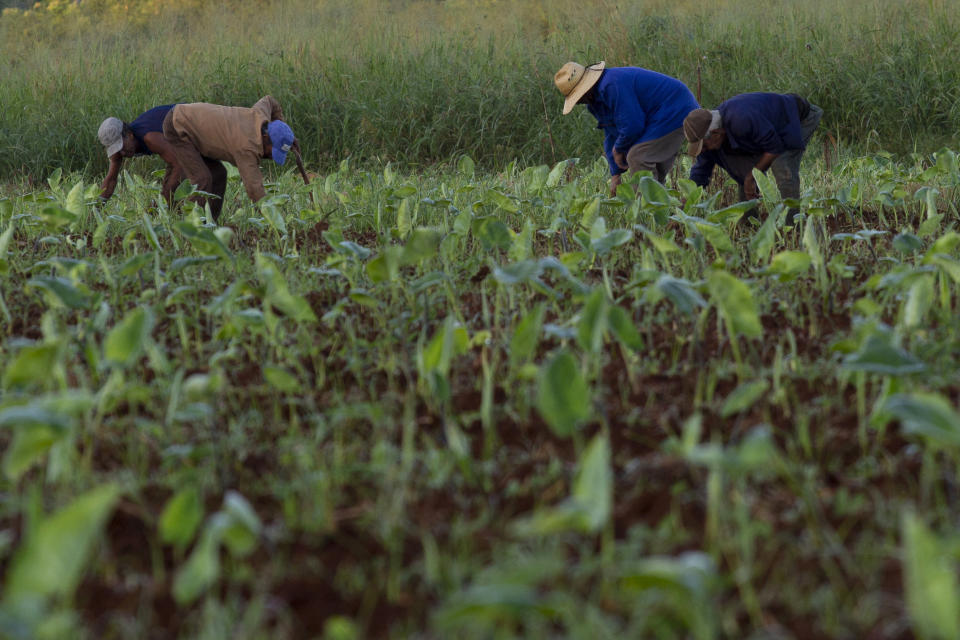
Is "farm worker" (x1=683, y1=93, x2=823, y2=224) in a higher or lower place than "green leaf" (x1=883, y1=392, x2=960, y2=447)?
lower

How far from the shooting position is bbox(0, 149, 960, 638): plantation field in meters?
0.90

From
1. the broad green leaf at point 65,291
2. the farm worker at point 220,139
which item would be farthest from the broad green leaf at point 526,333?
the farm worker at point 220,139

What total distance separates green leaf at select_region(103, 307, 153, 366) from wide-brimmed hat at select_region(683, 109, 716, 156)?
250 cm

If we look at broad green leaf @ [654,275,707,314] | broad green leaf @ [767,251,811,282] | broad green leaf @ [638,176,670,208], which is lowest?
broad green leaf @ [638,176,670,208]

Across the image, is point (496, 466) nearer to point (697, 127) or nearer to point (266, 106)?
point (697, 127)

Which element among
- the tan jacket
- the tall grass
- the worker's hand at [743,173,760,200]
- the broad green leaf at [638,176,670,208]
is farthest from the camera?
the tall grass

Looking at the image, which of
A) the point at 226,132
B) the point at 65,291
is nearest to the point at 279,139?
the point at 226,132

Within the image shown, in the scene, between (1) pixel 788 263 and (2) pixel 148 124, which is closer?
(1) pixel 788 263

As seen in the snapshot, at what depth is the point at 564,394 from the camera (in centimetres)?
110

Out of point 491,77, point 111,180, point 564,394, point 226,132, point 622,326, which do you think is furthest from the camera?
point 491,77

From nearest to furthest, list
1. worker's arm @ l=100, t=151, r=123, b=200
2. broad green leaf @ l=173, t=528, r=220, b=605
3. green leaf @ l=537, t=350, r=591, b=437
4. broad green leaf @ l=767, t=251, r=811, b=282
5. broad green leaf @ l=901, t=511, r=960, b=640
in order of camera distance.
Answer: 1. broad green leaf @ l=901, t=511, r=960, b=640
2. broad green leaf @ l=173, t=528, r=220, b=605
3. green leaf @ l=537, t=350, r=591, b=437
4. broad green leaf @ l=767, t=251, r=811, b=282
5. worker's arm @ l=100, t=151, r=123, b=200

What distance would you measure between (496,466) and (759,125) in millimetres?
2474

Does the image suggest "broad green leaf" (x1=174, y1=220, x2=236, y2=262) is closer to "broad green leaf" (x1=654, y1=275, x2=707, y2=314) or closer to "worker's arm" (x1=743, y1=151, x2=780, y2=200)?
"broad green leaf" (x1=654, y1=275, x2=707, y2=314)

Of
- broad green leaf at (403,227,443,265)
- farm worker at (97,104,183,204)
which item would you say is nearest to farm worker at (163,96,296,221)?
farm worker at (97,104,183,204)
